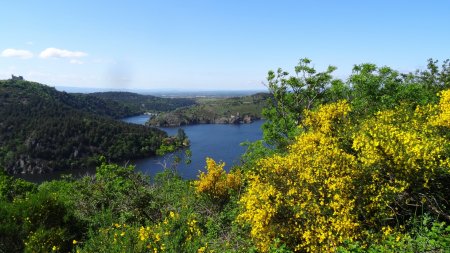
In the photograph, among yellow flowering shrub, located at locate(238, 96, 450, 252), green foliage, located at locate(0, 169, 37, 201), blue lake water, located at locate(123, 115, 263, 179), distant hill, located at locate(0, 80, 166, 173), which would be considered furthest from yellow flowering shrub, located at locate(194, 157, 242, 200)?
distant hill, located at locate(0, 80, 166, 173)

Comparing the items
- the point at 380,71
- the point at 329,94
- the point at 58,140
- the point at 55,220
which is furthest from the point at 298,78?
the point at 58,140

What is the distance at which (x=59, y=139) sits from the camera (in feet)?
491

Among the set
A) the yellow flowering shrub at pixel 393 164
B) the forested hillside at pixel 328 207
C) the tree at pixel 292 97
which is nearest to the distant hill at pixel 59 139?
the tree at pixel 292 97

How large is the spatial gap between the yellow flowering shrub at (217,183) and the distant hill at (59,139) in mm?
130609

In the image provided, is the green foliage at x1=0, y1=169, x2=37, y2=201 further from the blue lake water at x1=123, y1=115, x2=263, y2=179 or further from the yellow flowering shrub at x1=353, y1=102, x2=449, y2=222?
the blue lake water at x1=123, y1=115, x2=263, y2=179

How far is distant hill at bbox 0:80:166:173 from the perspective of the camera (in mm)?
139375

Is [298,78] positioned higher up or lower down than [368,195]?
higher up

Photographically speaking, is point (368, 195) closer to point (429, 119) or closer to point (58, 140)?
point (429, 119)

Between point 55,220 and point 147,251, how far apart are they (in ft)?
23.5

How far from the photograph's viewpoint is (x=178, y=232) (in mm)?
10805

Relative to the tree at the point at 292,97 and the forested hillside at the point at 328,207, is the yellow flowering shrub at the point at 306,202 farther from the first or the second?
the tree at the point at 292,97

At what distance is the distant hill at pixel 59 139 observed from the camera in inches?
5487

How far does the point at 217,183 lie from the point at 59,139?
14629cm

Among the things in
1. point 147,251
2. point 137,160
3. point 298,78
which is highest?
point 298,78
